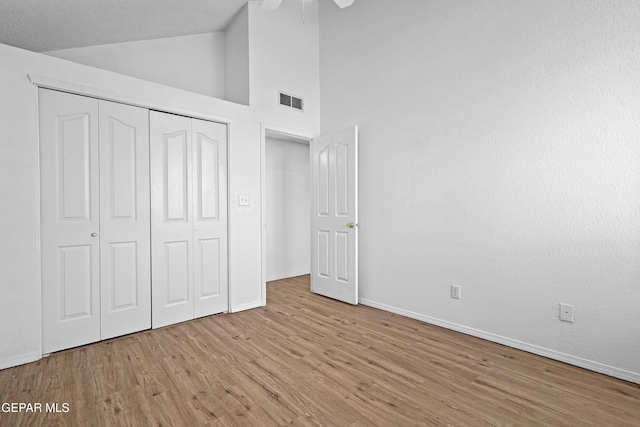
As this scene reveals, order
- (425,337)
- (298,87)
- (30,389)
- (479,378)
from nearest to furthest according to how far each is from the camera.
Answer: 1. (30,389)
2. (479,378)
3. (425,337)
4. (298,87)

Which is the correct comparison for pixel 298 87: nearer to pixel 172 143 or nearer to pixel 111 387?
pixel 172 143

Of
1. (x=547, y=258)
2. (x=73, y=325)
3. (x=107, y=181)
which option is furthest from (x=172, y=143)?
(x=547, y=258)

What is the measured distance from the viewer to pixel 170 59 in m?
3.59

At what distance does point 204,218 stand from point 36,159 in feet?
4.48

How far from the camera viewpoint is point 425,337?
272 centimetres

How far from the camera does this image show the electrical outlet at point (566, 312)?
7.41ft

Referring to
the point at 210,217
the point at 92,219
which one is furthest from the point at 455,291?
the point at 92,219

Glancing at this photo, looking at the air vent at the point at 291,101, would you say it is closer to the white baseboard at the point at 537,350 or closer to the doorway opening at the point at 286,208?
the doorway opening at the point at 286,208

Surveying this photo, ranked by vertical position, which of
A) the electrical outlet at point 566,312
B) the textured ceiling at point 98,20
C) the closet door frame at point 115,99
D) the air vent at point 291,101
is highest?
the textured ceiling at point 98,20

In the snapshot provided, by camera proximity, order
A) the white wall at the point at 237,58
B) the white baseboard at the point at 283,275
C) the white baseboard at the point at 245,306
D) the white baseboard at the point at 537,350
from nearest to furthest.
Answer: the white baseboard at the point at 537,350 < the white baseboard at the point at 245,306 < the white wall at the point at 237,58 < the white baseboard at the point at 283,275

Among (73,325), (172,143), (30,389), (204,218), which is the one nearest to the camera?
(30,389)

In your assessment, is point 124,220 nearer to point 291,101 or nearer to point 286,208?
point 291,101

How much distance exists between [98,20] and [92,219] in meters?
1.75

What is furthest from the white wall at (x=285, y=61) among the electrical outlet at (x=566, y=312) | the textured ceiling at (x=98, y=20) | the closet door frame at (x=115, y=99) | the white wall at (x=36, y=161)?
the electrical outlet at (x=566, y=312)
